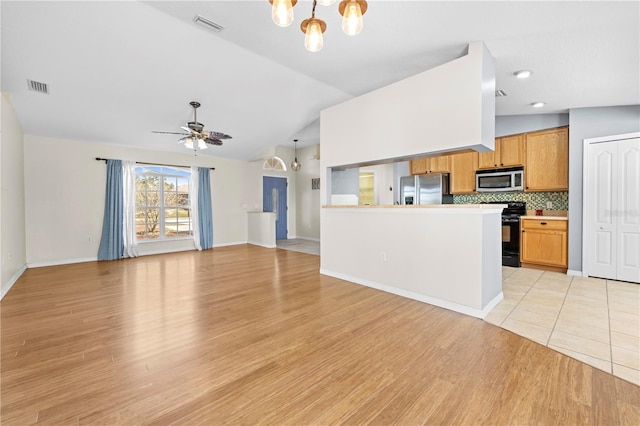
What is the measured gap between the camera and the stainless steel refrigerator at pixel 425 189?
587 cm

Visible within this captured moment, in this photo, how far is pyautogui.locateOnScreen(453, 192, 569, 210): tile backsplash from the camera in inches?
189

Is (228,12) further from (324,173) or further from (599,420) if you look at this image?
(599,420)

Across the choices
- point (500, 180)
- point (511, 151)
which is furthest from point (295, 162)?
point (511, 151)

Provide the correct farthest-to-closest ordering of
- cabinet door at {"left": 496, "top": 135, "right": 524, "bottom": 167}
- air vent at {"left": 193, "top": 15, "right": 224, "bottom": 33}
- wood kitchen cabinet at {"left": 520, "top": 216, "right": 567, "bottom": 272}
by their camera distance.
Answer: cabinet door at {"left": 496, "top": 135, "right": 524, "bottom": 167} → wood kitchen cabinet at {"left": 520, "top": 216, "right": 567, "bottom": 272} → air vent at {"left": 193, "top": 15, "right": 224, "bottom": 33}

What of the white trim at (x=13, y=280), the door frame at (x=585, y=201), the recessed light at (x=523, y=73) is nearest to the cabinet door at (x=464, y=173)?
the door frame at (x=585, y=201)

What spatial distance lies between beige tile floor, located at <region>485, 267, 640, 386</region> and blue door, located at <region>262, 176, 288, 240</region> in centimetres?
673

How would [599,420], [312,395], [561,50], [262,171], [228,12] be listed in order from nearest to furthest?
[599,420], [312,395], [228,12], [561,50], [262,171]

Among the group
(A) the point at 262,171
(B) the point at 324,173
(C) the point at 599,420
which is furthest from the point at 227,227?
(C) the point at 599,420

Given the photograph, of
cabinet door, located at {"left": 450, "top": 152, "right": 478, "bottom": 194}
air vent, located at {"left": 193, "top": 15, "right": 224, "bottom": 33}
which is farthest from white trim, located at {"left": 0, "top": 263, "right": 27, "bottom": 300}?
Answer: cabinet door, located at {"left": 450, "top": 152, "right": 478, "bottom": 194}

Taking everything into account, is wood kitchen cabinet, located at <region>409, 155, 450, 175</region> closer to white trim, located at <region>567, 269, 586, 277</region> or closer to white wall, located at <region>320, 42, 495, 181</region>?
white wall, located at <region>320, 42, 495, 181</region>

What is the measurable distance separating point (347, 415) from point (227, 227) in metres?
7.15

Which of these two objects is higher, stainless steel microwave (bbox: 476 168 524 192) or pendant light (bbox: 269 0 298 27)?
pendant light (bbox: 269 0 298 27)

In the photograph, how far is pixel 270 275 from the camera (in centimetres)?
456

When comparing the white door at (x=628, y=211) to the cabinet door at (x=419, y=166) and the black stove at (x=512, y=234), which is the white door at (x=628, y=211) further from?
the cabinet door at (x=419, y=166)
